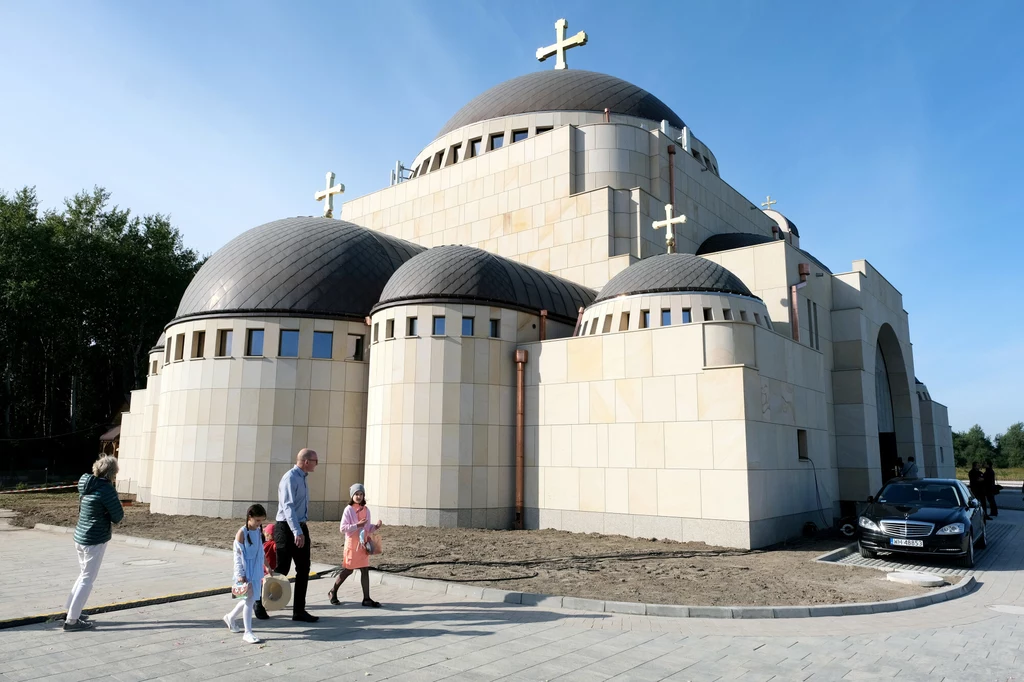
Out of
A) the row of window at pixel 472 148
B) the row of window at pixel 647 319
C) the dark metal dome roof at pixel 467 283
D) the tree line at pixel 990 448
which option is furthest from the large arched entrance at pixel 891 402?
the tree line at pixel 990 448

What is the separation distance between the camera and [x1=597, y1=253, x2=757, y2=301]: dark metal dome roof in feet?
64.4

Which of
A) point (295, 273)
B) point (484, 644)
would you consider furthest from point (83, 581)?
point (295, 273)

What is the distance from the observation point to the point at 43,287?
132 ft

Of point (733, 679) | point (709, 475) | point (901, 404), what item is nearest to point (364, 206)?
point (709, 475)

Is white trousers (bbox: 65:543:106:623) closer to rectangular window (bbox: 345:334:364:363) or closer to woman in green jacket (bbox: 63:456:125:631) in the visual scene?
woman in green jacket (bbox: 63:456:125:631)

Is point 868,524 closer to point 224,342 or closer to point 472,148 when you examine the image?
point 224,342

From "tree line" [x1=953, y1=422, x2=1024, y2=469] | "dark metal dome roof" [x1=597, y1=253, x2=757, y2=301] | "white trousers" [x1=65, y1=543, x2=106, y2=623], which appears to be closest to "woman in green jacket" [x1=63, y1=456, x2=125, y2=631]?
"white trousers" [x1=65, y1=543, x2=106, y2=623]

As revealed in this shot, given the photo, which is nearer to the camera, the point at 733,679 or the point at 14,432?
the point at 733,679

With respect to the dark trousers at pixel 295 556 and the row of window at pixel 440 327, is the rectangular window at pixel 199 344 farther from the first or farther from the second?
the dark trousers at pixel 295 556

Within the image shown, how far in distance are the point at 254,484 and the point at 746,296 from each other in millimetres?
16073

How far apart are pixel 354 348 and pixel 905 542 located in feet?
52.9

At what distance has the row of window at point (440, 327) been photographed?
64.2ft

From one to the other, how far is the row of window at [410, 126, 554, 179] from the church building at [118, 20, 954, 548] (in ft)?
16.0

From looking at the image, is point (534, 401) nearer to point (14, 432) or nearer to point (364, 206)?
point (364, 206)
